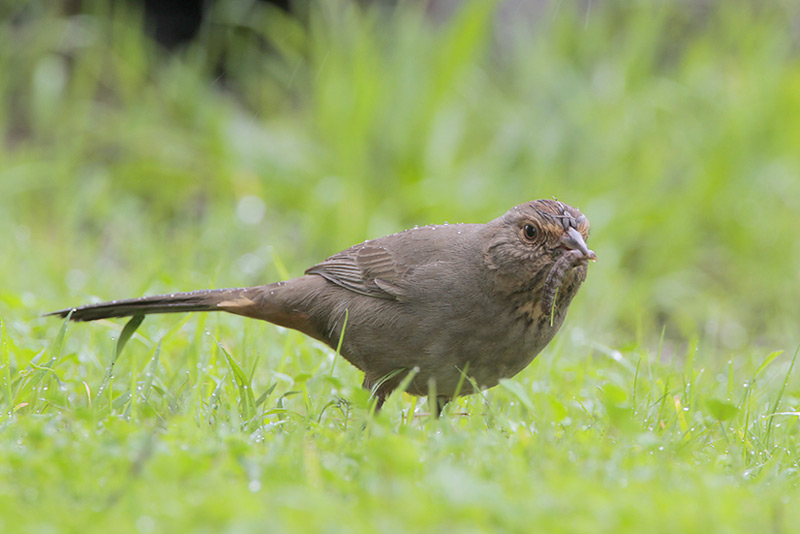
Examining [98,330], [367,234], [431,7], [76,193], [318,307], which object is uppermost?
[431,7]

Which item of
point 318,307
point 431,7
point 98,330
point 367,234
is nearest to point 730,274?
point 367,234

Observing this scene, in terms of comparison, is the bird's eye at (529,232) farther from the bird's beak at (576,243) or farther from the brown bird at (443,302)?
the bird's beak at (576,243)

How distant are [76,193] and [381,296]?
4.27 meters

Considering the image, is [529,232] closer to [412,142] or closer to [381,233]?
[381,233]

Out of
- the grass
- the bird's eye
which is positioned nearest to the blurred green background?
the grass

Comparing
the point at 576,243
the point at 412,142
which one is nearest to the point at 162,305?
the point at 576,243

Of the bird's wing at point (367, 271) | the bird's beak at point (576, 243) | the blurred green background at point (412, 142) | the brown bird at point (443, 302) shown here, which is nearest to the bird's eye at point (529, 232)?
the brown bird at point (443, 302)

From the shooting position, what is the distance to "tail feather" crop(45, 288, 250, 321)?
3926 millimetres

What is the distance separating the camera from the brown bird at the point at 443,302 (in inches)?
137

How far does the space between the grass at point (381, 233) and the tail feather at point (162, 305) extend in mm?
148

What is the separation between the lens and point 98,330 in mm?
4535

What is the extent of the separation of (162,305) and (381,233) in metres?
2.92

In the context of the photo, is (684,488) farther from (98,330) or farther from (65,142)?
(65,142)

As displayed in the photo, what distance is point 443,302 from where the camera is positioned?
140 inches
